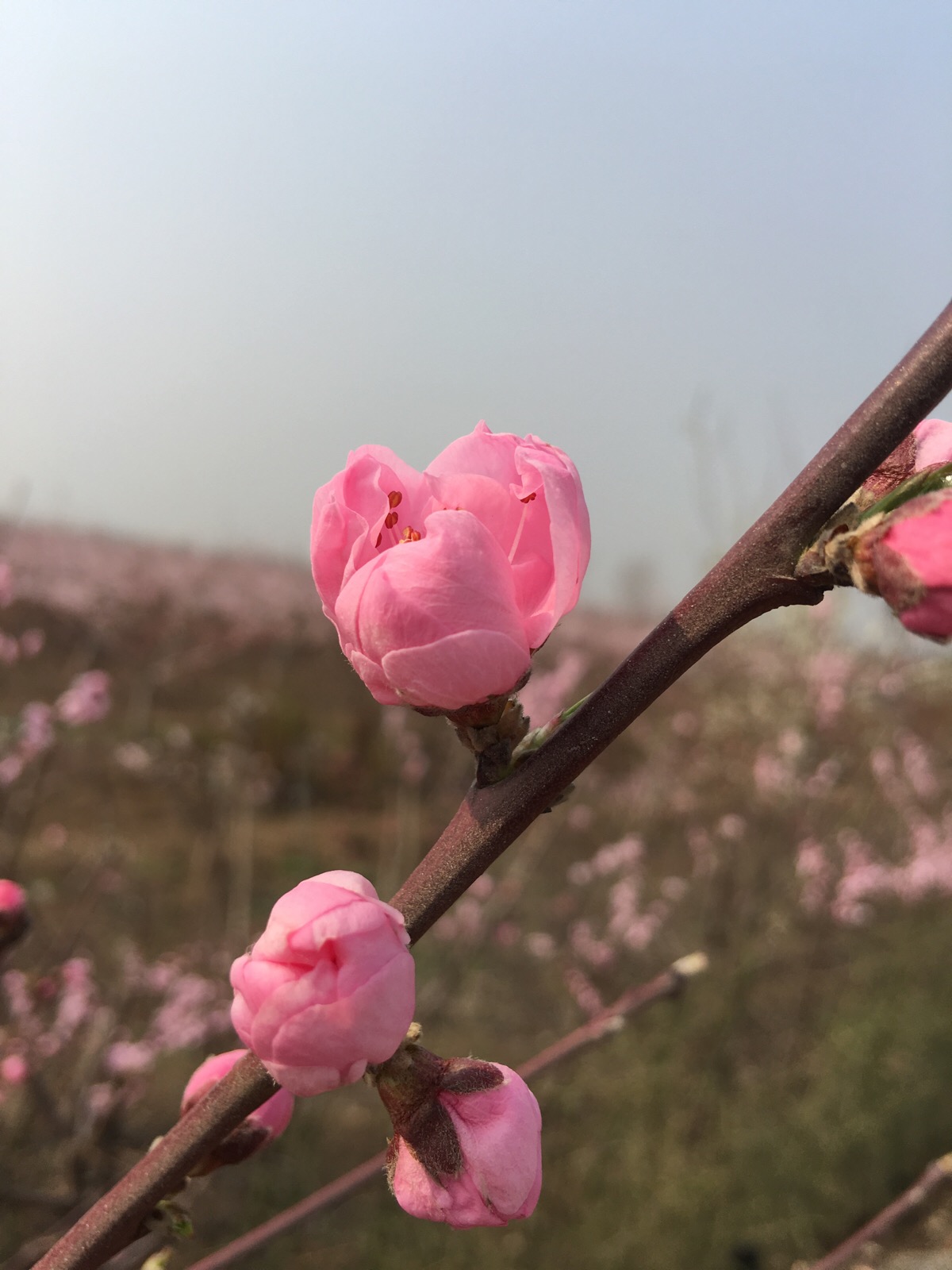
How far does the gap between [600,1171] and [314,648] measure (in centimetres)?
566

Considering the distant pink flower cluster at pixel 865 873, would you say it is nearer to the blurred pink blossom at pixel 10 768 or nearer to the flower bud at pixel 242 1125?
the blurred pink blossom at pixel 10 768

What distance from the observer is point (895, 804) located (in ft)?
14.8

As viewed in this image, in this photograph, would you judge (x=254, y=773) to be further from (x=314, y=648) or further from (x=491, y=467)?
(x=491, y=467)

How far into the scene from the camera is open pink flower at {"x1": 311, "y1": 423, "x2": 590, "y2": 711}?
33 centimetres

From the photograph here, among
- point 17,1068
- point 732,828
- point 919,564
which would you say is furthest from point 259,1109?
point 732,828

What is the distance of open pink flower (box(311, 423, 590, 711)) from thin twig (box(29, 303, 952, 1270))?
0.04m

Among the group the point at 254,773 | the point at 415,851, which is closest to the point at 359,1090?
the point at 415,851

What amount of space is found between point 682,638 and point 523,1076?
457mm

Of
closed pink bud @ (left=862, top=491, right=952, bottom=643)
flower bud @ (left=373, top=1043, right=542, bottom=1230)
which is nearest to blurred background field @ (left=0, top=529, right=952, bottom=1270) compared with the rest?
flower bud @ (left=373, top=1043, right=542, bottom=1230)

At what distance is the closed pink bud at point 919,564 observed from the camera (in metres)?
0.30

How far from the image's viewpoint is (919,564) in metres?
0.30

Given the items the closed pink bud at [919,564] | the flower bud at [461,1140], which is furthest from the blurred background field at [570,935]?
the closed pink bud at [919,564]

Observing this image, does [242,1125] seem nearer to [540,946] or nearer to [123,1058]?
[123,1058]

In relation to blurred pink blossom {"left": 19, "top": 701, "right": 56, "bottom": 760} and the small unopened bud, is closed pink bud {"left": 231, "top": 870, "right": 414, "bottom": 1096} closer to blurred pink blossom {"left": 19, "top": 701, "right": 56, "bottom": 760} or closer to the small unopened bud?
the small unopened bud
